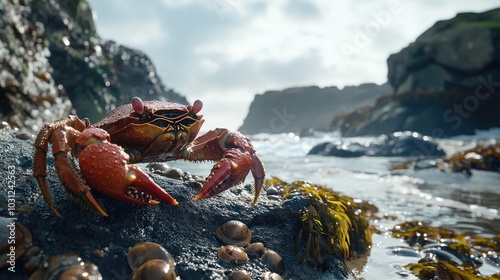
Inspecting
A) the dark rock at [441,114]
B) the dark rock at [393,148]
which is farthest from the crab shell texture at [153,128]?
the dark rock at [441,114]

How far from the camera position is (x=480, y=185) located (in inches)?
420

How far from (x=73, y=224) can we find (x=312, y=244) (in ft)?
5.96

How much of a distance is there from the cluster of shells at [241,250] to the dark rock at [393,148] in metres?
19.3

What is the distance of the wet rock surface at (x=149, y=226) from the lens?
2.18 metres

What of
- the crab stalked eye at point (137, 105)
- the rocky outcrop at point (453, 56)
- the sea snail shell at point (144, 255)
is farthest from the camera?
the rocky outcrop at point (453, 56)

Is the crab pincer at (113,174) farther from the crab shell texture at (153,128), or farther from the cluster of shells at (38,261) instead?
the crab shell texture at (153,128)

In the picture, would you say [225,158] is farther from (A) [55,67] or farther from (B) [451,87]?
(B) [451,87]

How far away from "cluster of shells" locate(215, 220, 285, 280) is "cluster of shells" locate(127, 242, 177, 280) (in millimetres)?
426

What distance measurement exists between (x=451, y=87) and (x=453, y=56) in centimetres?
382

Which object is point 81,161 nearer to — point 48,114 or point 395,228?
point 395,228

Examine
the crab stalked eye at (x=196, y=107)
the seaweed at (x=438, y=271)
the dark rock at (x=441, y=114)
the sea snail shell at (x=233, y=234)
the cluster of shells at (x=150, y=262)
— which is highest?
the dark rock at (x=441, y=114)

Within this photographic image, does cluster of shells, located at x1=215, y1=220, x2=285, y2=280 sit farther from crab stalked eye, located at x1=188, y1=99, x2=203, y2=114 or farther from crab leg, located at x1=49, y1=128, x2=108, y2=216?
crab stalked eye, located at x1=188, y1=99, x2=203, y2=114

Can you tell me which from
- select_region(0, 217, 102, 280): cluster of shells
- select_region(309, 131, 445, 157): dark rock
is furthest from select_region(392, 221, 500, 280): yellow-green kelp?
select_region(309, 131, 445, 157): dark rock

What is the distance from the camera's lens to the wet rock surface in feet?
7.15
